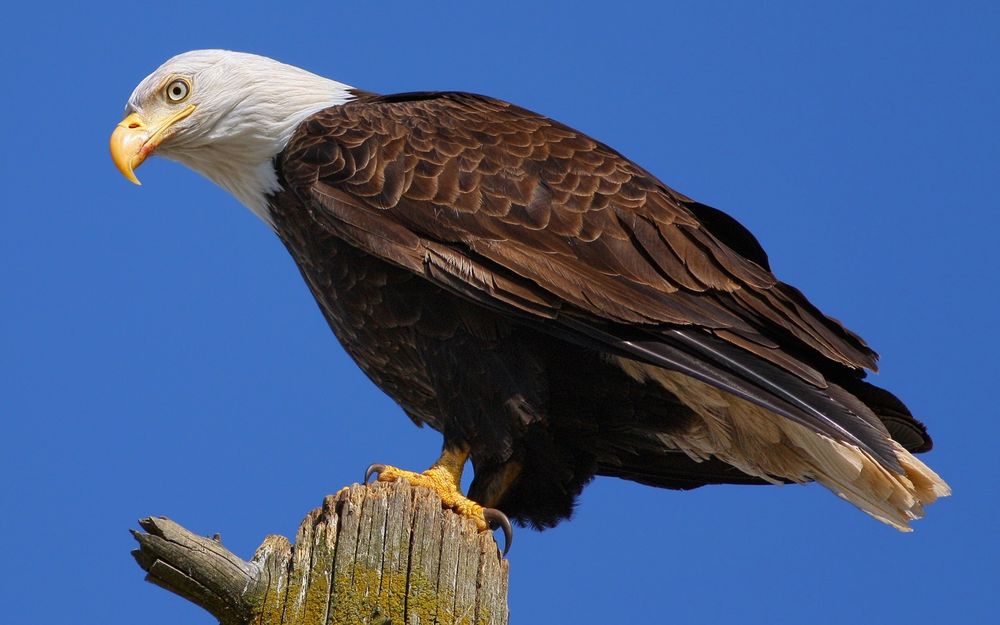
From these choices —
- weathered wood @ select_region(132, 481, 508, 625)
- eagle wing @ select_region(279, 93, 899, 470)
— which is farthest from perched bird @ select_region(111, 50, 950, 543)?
weathered wood @ select_region(132, 481, 508, 625)

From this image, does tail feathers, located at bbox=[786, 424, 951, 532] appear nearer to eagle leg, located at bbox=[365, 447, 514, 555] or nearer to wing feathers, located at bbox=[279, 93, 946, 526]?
wing feathers, located at bbox=[279, 93, 946, 526]

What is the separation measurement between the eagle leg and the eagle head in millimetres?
1197

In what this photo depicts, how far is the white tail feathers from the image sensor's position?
441 centimetres

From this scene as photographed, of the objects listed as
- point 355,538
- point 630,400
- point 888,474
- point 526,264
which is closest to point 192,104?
point 526,264

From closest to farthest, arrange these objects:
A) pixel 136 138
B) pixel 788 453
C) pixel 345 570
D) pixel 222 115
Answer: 1. pixel 345 570
2. pixel 788 453
3. pixel 136 138
4. pixel 222 115

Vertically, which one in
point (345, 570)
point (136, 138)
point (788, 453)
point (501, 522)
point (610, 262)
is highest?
point (136, 138)

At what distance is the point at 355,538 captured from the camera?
3.31 m

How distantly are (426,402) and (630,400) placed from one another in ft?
2.62

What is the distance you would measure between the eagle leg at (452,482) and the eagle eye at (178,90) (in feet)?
5.91

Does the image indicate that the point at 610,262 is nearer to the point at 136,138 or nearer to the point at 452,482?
the point at 452,482

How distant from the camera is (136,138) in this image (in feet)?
16.2

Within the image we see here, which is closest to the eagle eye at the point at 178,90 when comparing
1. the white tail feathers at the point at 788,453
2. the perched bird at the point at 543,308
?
the perched bird at the point at 543,308

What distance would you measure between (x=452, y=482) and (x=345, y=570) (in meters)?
1.07

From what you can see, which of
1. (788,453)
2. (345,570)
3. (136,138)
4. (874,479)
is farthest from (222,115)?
(874,479)
